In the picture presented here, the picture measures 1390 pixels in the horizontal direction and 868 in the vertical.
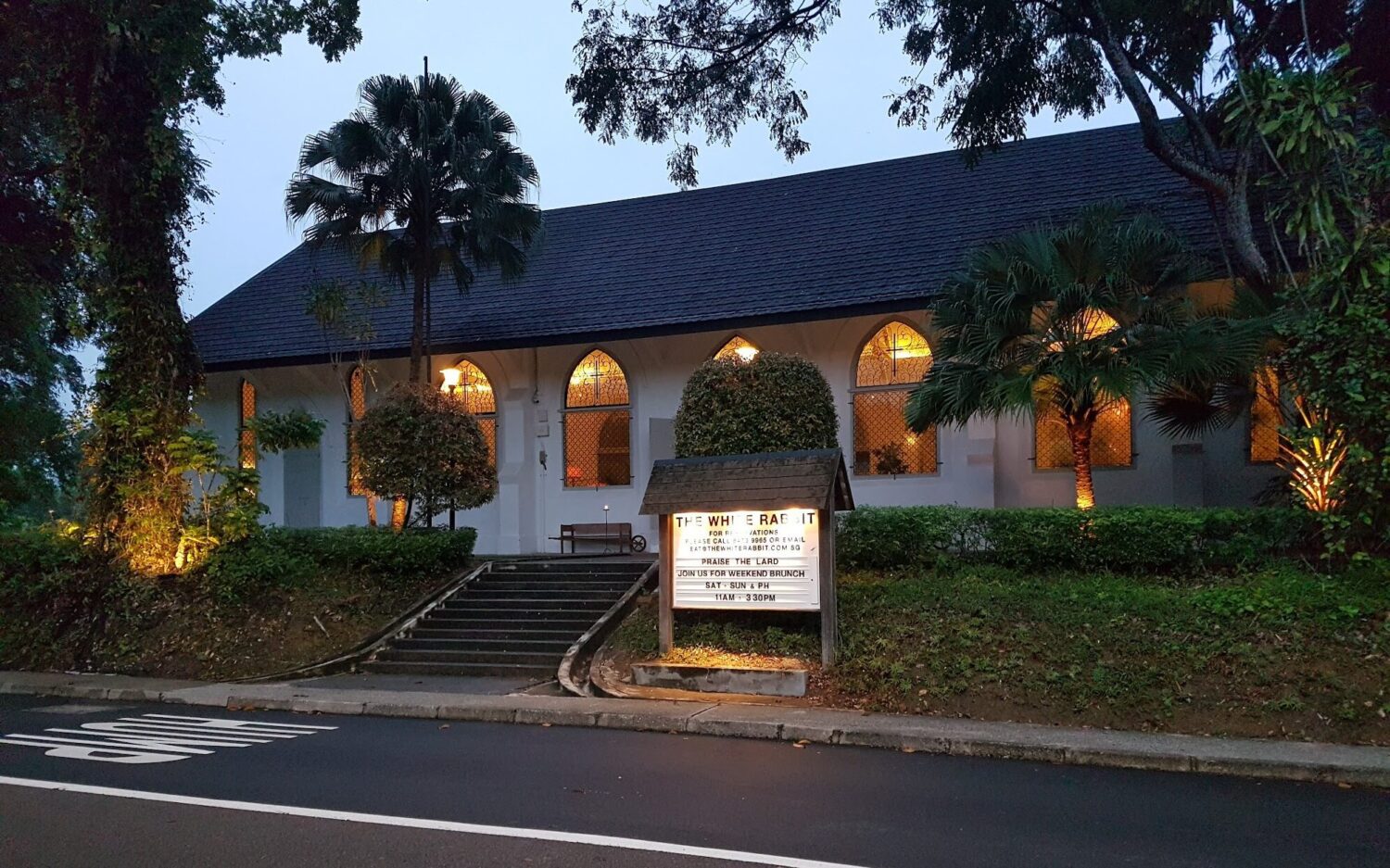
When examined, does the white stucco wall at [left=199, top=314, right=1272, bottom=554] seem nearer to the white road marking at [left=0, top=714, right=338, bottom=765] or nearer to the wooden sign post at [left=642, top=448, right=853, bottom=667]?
the wooden sign post at [left=642, top=448, right=853, bottom=667]

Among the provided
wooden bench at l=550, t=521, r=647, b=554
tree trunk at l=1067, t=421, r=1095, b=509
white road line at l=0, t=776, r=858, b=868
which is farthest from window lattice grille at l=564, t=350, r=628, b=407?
white road line at l=0, t=776, r=858, b=868

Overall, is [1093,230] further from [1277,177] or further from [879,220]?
[879,220]

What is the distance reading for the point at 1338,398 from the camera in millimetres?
11125

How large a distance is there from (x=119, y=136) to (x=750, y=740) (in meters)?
13.0

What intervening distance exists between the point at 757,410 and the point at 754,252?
7591 mm

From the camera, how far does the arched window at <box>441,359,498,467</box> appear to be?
71.5ft

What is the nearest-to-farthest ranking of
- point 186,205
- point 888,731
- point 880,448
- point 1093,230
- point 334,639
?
point 888,731 < point 1093,230 < point 334,639 < point 186,205 < point 880,448

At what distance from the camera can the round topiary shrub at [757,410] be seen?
46.6 ft

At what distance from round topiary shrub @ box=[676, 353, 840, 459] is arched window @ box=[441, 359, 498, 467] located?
8.01 meters

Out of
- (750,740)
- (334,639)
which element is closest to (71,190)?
(334,639)

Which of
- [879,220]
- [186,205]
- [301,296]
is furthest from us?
[301,296]

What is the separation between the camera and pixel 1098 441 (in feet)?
57.5

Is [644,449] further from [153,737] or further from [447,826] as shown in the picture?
[447,826]

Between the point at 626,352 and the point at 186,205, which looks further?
the point at 626,352
